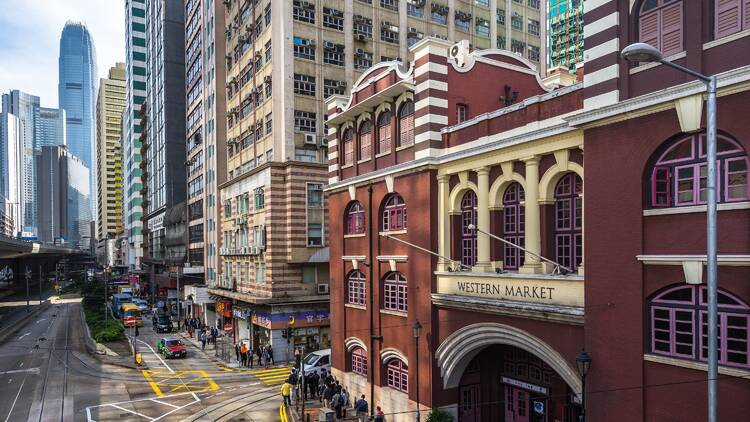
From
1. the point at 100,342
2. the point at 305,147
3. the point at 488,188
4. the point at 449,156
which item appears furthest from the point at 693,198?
the point at 100,342

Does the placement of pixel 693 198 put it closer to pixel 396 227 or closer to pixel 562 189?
pixel 562 189

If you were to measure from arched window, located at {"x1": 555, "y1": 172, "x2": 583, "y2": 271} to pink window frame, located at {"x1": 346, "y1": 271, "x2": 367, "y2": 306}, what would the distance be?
467 inches

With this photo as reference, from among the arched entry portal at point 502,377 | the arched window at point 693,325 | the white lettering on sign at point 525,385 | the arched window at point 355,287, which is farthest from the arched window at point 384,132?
the arched window at point 693,325

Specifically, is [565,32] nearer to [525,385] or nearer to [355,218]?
[355,218]

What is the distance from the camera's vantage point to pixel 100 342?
47750 millimetres

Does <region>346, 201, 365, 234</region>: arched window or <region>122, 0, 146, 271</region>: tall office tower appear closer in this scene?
<region>346, 201, 365, 234</region>: arched window

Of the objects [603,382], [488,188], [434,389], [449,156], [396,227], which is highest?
[449,156]

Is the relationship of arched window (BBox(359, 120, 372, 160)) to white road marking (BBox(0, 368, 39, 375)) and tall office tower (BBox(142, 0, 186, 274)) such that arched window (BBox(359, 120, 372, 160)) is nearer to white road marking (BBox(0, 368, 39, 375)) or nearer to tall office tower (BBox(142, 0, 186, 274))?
white road marking (BBox(0, 368, 39, 375))

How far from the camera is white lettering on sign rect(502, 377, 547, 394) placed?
827 inches

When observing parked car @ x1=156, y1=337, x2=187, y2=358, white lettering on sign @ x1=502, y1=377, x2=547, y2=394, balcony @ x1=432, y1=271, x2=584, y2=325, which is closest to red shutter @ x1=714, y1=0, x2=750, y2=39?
balcony @ x1=432, y1=271, x2=584, y2=325

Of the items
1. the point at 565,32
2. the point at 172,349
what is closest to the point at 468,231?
the point at 172,349

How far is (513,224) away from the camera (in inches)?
792

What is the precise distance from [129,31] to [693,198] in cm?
12766

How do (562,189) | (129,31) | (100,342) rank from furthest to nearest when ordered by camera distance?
(129,31) → (100,342) → (562,189)
